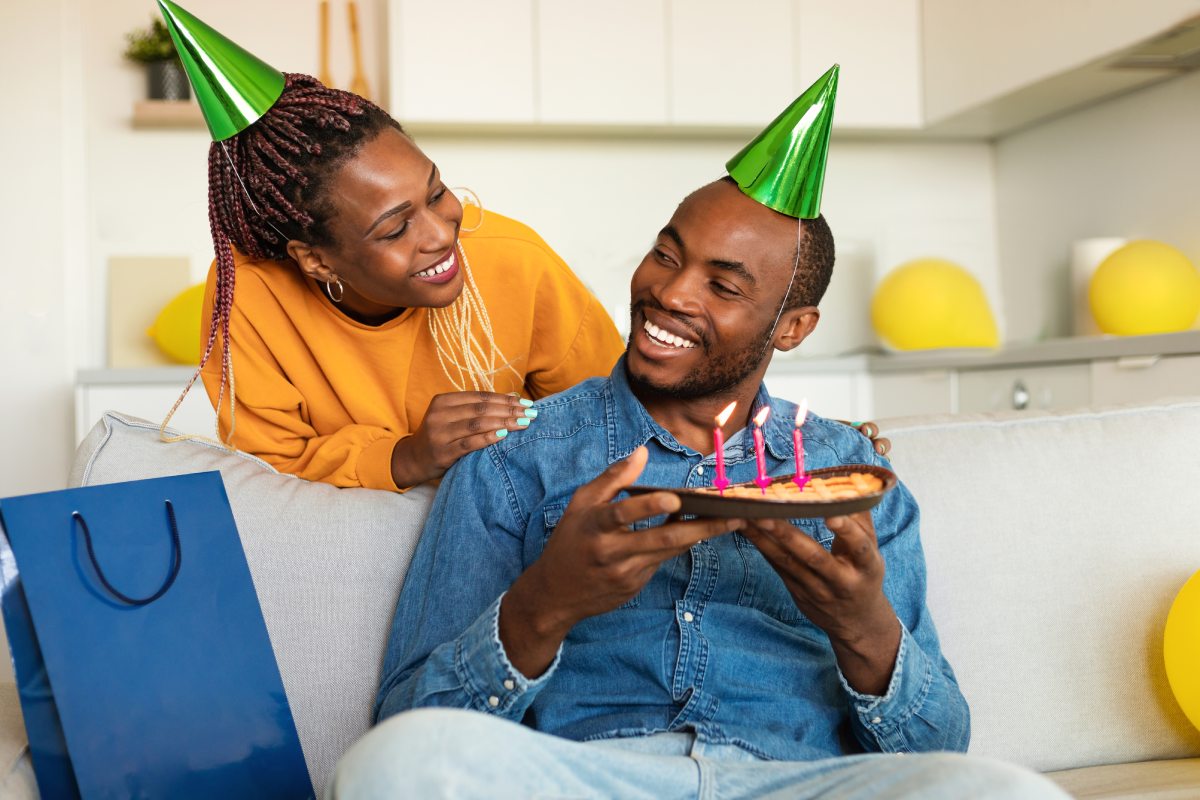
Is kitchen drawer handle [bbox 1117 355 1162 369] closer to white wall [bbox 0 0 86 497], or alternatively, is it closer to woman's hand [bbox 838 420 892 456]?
woman's hand [bbox 838 420 892 456]

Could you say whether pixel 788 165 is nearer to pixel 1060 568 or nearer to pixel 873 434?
pixel 873 434

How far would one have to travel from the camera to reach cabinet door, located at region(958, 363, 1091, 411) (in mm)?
3043

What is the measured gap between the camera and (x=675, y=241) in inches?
59.4

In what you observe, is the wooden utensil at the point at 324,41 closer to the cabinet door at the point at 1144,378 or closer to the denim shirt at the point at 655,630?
the cabinet door at the point at 1144,378

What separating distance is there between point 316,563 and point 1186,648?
3.53 ft

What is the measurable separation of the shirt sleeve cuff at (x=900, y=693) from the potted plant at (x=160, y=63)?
3.09m

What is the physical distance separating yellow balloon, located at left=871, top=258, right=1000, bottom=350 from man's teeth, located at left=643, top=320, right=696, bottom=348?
2249 millimetres

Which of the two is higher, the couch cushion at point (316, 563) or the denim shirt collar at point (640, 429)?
the denim shirt collar at point (640, 429)

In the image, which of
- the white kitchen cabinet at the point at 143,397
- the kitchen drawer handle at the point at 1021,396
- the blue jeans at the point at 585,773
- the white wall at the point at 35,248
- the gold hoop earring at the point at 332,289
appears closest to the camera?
the blue jeans at the point at 585,773

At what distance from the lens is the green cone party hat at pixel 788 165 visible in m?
1.49

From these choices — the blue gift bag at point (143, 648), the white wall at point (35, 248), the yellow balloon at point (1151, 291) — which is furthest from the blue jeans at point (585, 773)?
the white wall at point (35, 248)

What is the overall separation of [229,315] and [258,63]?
356 mm

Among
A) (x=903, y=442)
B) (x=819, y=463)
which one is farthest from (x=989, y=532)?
(x=819, y=463)

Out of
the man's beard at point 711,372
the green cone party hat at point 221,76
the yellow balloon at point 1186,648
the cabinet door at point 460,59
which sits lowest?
the yellow balloon at point 1186,648
